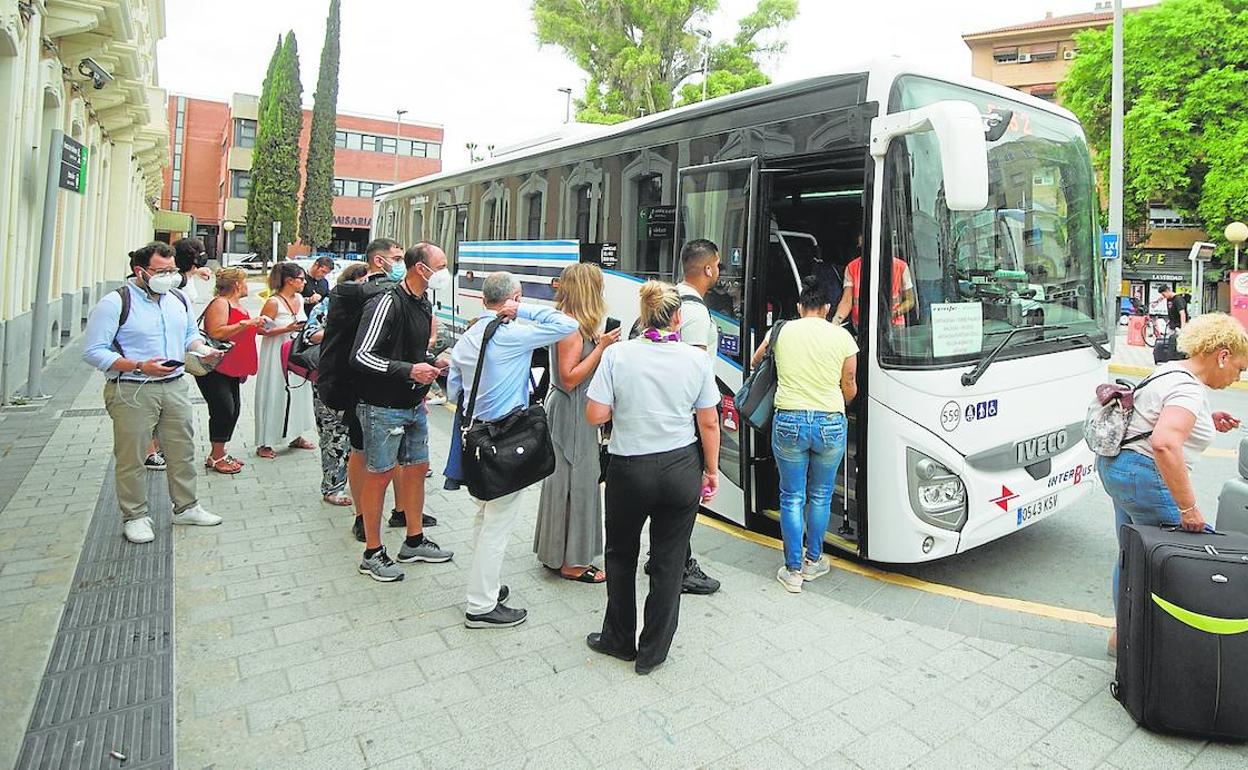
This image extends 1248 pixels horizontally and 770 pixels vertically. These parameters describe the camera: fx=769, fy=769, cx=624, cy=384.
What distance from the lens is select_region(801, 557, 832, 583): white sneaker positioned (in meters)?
4.63

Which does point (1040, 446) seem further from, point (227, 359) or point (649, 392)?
point (227, 359)

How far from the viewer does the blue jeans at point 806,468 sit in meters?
4.34

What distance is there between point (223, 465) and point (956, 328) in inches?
236

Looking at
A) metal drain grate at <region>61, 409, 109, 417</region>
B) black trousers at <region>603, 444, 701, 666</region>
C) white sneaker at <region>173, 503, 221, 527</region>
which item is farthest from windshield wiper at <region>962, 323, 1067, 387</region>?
metal drain grate at <region>61, 409, 109, 417</region>

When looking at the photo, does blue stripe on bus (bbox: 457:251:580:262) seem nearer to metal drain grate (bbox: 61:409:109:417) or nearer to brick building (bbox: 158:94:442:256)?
metal drain grate (bbox: 61:409:109:417)

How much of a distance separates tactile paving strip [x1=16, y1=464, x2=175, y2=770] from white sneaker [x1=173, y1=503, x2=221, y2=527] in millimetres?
366

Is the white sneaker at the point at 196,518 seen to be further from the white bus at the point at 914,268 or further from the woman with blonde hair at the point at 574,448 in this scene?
the white bus at the point at 914,268

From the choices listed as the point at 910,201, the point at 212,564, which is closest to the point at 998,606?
the point at 910,201

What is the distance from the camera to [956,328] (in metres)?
4.38

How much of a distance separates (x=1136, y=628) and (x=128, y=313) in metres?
5.61

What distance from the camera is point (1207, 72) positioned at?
100 feet

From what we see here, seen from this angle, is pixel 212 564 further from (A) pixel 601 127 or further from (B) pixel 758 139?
(A) pixel 601 127

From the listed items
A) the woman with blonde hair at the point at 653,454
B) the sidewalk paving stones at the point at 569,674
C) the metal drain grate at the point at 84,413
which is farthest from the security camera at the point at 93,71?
the woman with blonde hair at the point at 653,454

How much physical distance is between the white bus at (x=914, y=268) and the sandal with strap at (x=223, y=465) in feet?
12.0
